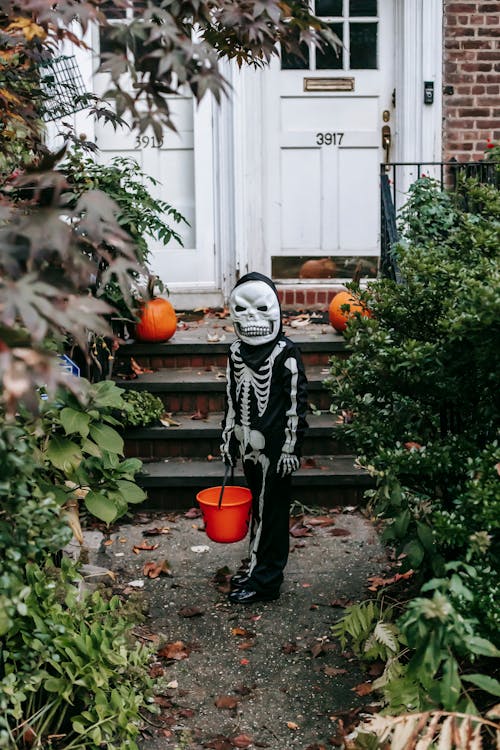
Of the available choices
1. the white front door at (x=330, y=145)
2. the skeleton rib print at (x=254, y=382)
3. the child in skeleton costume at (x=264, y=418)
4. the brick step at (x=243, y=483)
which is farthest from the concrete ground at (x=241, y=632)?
the white front door at (x=330, y=145)

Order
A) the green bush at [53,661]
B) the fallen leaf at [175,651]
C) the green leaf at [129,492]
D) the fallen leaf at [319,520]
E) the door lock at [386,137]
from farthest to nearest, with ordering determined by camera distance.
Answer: the door lock at [386,137] → the fallen leaf at [319,520] → the fallen leaf at [175,651] → the green leaf at [129,492] → the green bush at [53,661]

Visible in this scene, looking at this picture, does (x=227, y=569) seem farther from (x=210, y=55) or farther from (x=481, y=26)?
(x=481, y=26)

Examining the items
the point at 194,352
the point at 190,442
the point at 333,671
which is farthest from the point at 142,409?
the point at 333,671

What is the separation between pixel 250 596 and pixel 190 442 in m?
1.74

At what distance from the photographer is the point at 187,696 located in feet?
12.5

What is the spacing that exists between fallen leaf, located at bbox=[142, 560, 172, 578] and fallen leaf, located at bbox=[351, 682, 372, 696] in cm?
143

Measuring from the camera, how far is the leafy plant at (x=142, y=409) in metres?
6.00

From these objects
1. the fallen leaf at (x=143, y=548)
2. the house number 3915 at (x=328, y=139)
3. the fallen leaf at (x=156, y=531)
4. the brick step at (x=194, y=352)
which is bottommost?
the fallen leaf at (x=143, y=548)

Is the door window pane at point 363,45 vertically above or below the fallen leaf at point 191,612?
above

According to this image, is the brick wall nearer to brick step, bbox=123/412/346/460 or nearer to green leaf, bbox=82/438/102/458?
brick step, bbox=123/412/346/460

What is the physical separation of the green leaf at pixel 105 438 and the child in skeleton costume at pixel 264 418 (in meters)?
1.20

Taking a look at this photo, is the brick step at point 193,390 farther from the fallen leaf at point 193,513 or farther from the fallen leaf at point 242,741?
the fallen leaf at point 242,741

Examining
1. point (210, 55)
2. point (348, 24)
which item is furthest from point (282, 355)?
point (348, 24)

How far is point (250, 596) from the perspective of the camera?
180 inches
